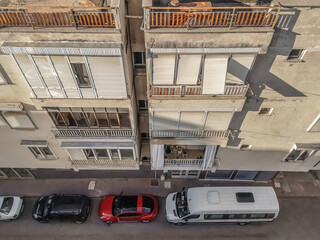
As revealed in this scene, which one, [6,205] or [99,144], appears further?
[6,205]

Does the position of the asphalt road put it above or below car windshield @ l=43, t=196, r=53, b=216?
below

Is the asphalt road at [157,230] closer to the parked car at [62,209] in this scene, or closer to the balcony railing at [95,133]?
the parked car at [62,209]

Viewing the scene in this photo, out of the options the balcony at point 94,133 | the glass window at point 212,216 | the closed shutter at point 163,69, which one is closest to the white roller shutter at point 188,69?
the closed shutter at point 163,69

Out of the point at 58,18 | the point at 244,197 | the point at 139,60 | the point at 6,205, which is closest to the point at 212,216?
the point at 244,197

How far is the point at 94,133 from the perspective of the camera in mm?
16109

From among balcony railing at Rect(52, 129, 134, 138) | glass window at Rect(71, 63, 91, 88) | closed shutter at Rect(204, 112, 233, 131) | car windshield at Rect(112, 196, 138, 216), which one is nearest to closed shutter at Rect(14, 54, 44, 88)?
glass window at Rect(71, 63, 91, 88)

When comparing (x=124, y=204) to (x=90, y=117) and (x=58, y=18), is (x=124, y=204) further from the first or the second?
(x=58, y=18)

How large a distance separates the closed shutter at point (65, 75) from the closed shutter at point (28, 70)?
1171 mm

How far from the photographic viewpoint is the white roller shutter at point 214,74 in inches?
438

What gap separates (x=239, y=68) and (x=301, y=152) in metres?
10.6

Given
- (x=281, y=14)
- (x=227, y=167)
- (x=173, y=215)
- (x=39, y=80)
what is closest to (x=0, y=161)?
(x=39, y=80)

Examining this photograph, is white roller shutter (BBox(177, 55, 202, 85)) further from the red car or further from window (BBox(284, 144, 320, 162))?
the red car

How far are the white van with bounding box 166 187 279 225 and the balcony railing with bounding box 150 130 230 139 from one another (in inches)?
276

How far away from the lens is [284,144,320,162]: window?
17.2 m
